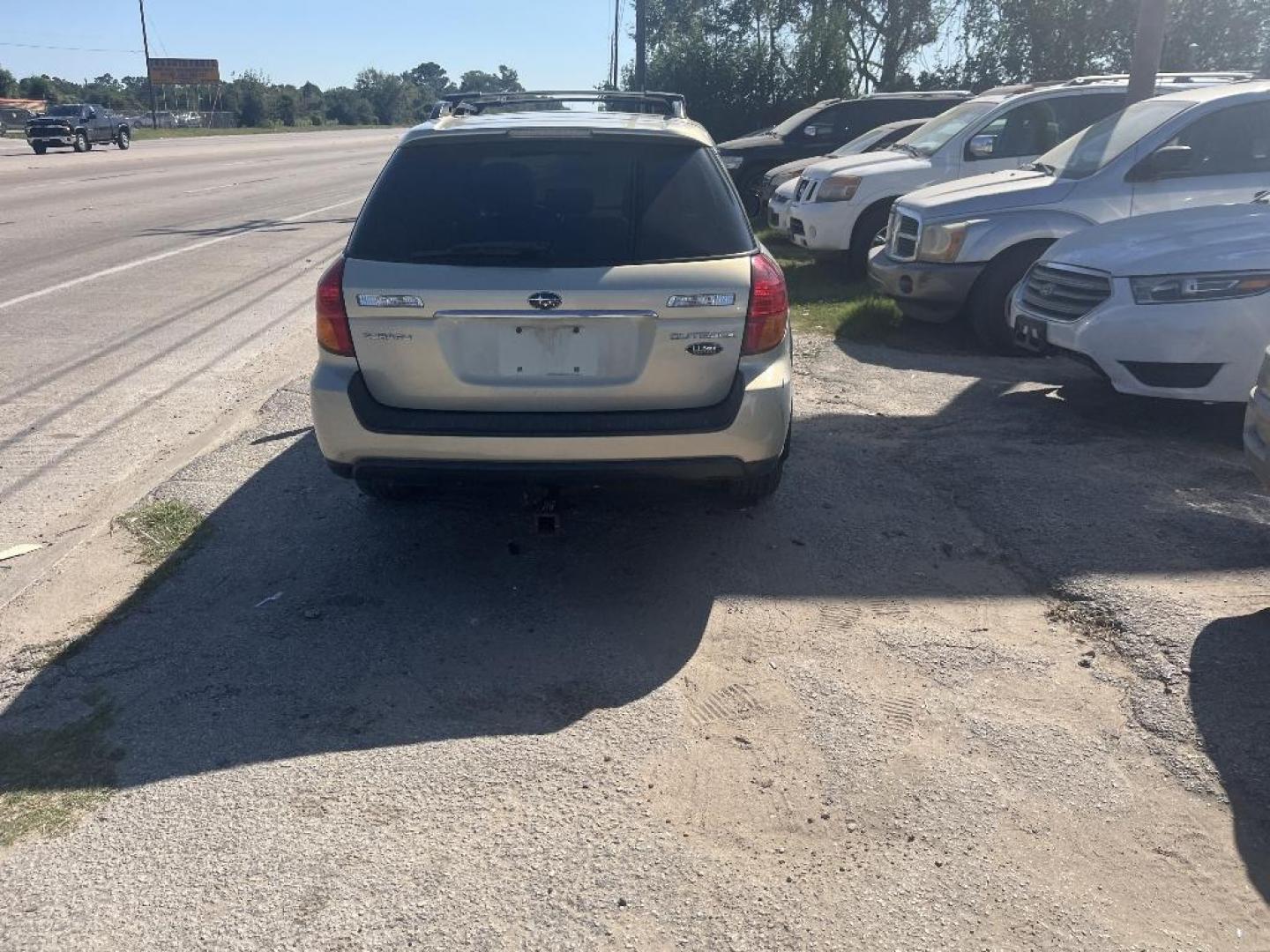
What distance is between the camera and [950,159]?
12352 mm

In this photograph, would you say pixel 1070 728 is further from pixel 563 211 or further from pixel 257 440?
pixel 257 440

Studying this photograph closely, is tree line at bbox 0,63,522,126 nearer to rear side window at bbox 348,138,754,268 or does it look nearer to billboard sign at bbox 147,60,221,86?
billboard sign at bbox 147,60,221,86

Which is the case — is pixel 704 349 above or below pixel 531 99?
below

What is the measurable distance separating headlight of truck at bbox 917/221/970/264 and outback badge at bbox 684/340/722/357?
5.33 meters

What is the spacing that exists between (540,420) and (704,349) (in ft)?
2.20

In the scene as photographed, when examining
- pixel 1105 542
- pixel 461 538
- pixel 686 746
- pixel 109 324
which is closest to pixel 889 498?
pixel 1105 542

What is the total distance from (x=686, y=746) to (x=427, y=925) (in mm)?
1057

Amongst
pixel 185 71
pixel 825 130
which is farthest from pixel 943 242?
pixel 185 71

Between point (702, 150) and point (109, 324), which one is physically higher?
point (702, 150)

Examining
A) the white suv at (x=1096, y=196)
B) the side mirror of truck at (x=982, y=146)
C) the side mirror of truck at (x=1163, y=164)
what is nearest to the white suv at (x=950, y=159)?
the side mirror of truck at (x=982, y=146)

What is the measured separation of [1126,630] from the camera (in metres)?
4.34

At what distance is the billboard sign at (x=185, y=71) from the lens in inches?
3888

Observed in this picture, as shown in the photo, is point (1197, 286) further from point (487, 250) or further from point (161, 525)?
point (161, 525)

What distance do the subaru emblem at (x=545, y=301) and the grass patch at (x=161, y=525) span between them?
205 centimetres
